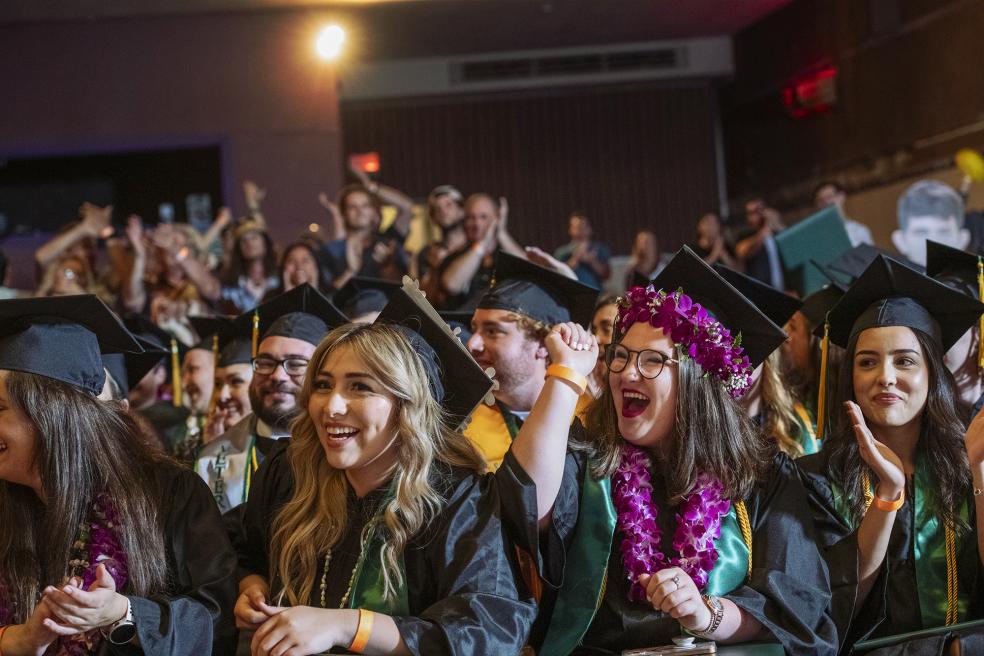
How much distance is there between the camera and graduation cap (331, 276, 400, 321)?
5.10 meters

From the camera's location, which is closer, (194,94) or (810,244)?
(810,244)

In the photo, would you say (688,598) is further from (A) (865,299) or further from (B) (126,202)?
(B) (126,202)

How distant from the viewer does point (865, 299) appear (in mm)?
3346

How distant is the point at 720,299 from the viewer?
3.09 meters

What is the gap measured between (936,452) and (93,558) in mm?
2219

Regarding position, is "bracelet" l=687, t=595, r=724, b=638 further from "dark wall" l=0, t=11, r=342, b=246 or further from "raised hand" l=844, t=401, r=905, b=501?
"dark wall" l=0, t=11, r=342, b=246

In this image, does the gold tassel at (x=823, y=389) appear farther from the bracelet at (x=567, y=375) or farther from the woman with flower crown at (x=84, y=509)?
the woman with flower crown at (x=84, y=509)

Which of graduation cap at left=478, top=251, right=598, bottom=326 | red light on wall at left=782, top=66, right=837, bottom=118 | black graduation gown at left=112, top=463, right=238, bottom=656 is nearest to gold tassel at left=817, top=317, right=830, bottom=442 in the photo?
graduation cap at left=478, top=251, right=598, bottom=326

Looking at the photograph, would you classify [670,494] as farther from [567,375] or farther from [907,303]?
[907,303]

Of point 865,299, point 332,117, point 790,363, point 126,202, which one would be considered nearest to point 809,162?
point 332,117

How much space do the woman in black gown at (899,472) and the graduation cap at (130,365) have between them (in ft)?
6.72

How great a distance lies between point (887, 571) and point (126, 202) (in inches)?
410

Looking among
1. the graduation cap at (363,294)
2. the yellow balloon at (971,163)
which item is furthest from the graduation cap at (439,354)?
the yellow balloon at (971,163)

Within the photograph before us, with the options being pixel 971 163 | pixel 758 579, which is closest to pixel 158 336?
pixel 758 579
